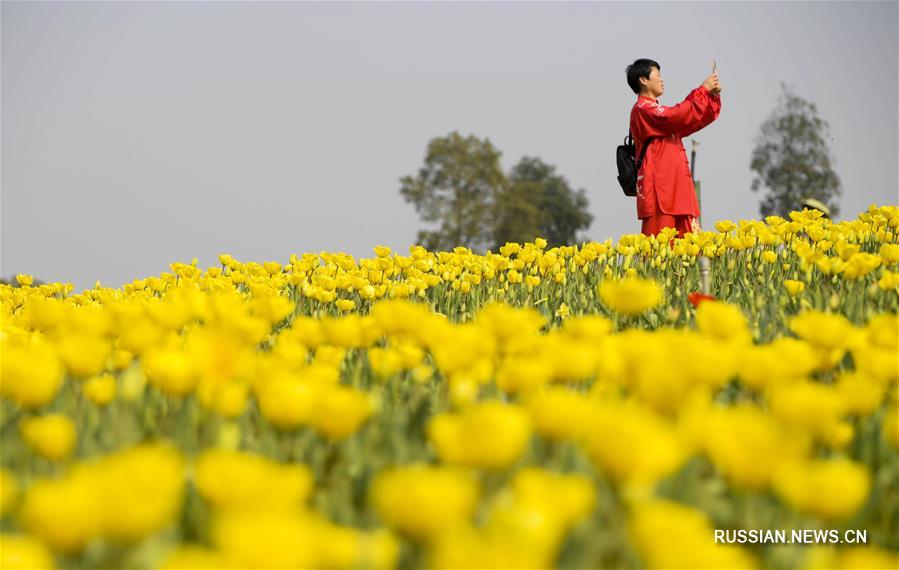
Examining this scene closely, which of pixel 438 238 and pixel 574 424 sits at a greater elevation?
pixel 438 238

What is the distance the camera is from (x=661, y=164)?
31.8 feet

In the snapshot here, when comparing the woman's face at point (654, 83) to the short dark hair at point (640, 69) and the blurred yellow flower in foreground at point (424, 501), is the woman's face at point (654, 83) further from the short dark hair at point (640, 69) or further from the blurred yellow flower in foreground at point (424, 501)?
the blurred yellow flower in foreground at point (424, 501)

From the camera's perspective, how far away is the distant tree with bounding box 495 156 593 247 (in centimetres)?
5309

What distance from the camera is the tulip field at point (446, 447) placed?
4.02 feet

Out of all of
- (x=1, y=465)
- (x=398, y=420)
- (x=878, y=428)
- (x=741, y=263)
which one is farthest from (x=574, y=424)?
(x=741, y=263)

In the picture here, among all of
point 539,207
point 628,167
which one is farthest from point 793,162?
point 628,167

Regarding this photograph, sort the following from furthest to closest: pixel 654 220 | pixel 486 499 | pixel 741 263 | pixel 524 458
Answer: pixel 654 220 < pixel 741 263 < pixel 524 458 < pixel 486 499

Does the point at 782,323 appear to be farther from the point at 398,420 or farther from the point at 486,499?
the point at 486,499

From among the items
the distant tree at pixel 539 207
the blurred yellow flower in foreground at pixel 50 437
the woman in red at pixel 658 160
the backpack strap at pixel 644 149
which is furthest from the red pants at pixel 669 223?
the distant tree at pixel 539 207

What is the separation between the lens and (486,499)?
162 centimetres

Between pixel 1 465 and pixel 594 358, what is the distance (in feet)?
4.86

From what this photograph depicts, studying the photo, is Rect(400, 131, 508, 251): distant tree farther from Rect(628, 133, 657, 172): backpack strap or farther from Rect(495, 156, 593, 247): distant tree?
Rect(628, 133, 657, 172): backpack strap

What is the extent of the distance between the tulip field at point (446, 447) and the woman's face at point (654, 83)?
661cm

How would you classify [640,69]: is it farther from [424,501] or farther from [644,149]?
[424,501]
